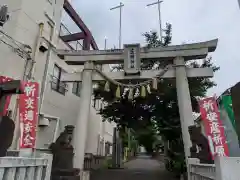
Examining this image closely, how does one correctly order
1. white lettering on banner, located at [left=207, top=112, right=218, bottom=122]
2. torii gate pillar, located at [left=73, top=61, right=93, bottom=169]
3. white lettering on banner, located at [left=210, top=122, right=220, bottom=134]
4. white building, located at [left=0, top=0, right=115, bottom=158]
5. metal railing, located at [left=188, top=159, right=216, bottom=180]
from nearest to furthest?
1. metal railing, located at [left=188, top=159, right=216, bottom=180]
2. white lettering on banner, located at [left=210, top=122, right=220, bottom=134]
3. white lettering on banner, located at [left=207, top=112, right=218, bottom=122]
4. torii gate pillar, located at [left=73, top=61, right=93, bottom=169]
5. white building, located at [left=0, top=0, right=115, bottom=158]

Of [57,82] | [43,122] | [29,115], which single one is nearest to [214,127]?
[29,115]

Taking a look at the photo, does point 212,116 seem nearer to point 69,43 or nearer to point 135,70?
point 135,70

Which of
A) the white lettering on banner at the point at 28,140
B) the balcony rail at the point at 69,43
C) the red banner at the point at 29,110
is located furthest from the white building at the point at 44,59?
the white lettering on banner at the point at 28,140

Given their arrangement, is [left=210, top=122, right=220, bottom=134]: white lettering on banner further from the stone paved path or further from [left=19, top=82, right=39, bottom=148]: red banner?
[left=19, top=82, right=39, bottom=148]: red banner

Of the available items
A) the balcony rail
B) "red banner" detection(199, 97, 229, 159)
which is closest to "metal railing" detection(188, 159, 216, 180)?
"red banner" detection(199, 97, 229, 159)

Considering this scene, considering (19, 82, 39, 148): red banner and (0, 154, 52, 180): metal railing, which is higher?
(19, 82, 39, 148): red banner

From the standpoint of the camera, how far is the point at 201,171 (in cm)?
512

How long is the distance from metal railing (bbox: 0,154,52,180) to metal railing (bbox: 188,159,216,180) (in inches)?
134

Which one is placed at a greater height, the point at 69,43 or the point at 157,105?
the point at 69,43

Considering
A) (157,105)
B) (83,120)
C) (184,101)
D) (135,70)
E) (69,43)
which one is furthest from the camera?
(69,43)

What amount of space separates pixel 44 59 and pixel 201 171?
9.66 m

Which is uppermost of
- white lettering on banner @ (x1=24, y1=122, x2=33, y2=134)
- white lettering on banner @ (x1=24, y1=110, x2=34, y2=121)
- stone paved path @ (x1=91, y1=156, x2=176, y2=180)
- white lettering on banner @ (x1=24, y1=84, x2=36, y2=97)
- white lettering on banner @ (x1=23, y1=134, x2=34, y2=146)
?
white lettering on banner @ (x1=24, y1=84, x2=36, y2=97)

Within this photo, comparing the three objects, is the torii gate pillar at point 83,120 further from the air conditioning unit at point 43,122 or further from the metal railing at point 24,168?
the metal railing at point 24,168

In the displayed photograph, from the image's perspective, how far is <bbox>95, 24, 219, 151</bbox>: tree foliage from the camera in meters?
11.7
